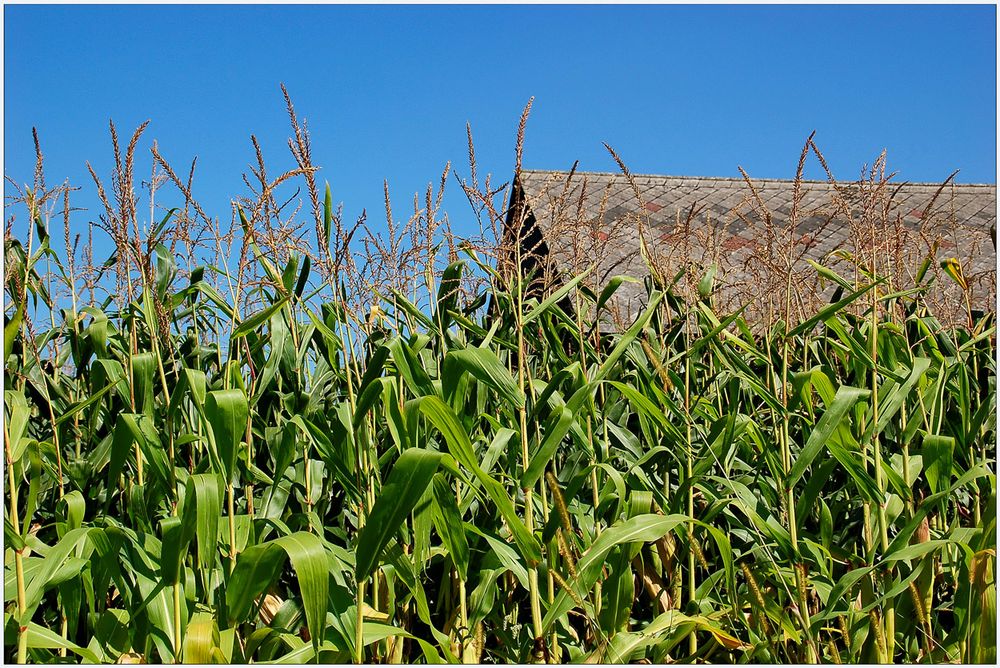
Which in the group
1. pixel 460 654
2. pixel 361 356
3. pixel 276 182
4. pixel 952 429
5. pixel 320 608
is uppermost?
pixel 276 182

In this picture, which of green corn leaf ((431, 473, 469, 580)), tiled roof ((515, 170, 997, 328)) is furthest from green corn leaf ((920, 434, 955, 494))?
green corn leaf ((431, 473, 469, 580))

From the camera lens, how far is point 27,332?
2184 millimetres

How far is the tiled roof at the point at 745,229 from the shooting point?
232 cm

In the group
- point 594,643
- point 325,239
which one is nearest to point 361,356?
point 325,239

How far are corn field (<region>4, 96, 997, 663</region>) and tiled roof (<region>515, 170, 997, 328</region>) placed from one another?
0.18 metres

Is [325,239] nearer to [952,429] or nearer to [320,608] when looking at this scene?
[320,608]

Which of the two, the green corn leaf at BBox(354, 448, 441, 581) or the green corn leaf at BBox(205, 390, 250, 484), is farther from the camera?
the green corn leaf at BBox(205, 390, 250, 484)

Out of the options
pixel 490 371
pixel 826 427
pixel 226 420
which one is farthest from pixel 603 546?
pixel 226 420

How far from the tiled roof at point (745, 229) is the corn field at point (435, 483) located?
18 cm

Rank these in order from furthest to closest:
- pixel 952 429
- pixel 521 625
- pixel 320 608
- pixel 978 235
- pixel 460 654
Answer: pixel 978 235, pixel 952 429, pixel 521 625, pixel 460 654, pixel 320 608

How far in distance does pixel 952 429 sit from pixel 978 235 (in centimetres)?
127

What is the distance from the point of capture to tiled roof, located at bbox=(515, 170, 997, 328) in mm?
2318

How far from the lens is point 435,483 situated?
185 centimetres

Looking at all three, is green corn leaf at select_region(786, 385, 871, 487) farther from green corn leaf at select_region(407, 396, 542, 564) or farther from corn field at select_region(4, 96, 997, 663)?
green corn leaf at select_region(407, 396, 542, 564)
